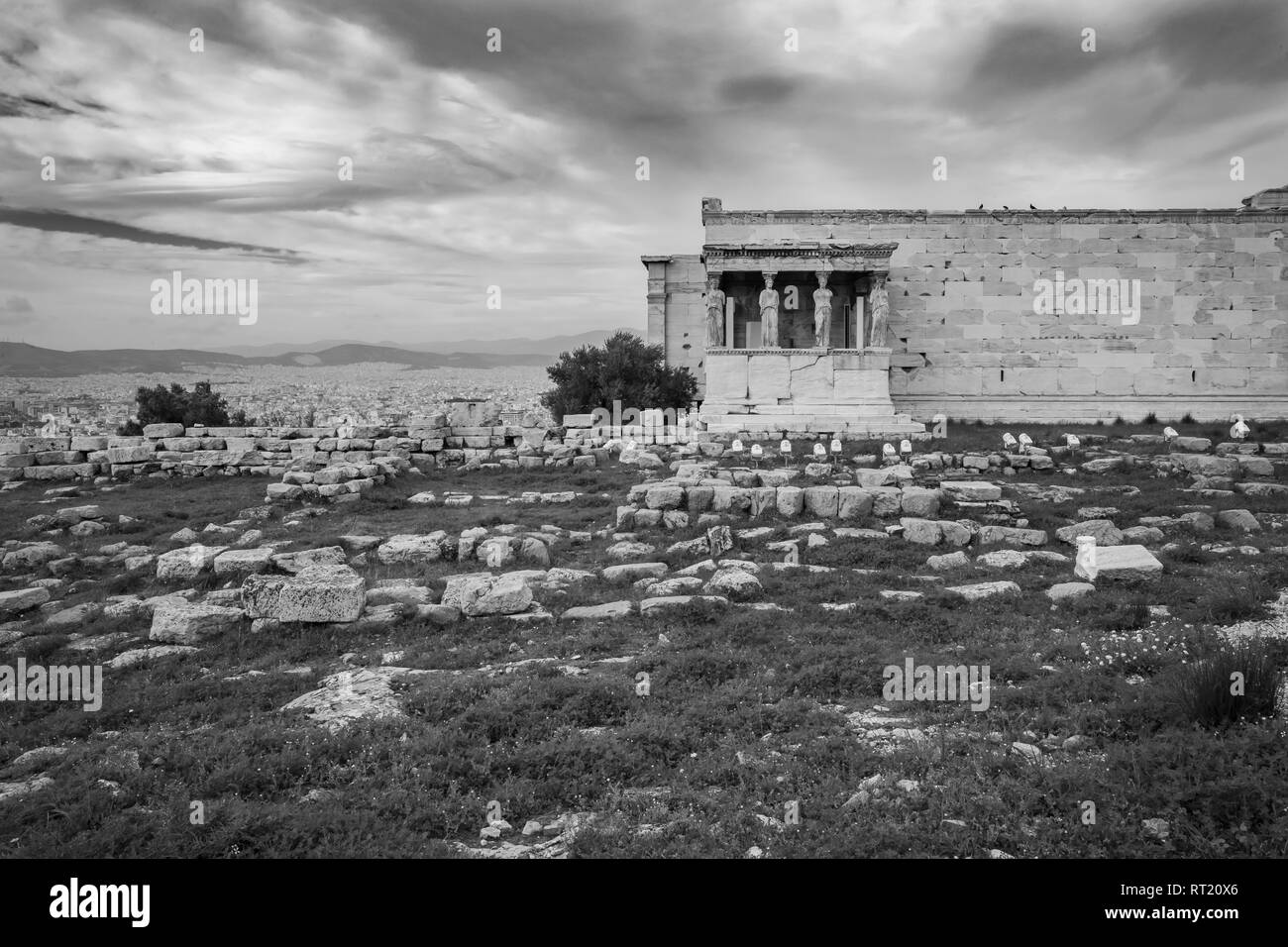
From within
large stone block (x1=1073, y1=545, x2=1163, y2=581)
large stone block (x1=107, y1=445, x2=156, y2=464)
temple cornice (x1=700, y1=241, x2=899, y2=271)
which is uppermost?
temple cornice (x1=700, y1=241, x2=899, y2=271)

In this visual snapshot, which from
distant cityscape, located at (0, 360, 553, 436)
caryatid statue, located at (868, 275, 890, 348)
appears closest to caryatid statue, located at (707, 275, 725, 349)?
caryatid statue, located at (868, 275, 890, 348)

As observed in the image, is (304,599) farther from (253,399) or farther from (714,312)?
(253,399)

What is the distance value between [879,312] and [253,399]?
3707 centimetres

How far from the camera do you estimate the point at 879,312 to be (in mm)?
28359

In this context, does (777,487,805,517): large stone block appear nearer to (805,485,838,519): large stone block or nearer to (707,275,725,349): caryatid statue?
(805,485,838,519): large stone block

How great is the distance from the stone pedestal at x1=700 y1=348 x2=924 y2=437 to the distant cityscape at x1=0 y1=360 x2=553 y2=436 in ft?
19.5

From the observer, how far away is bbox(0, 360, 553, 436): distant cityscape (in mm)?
28719

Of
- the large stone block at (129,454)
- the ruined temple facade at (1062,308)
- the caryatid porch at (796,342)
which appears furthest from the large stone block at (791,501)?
the ruined temple facade at (1062,308)

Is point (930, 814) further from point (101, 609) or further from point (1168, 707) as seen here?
point (101, 609)

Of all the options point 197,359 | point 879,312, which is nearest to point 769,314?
point 879,312

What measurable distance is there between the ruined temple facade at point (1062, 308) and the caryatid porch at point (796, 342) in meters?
0.23

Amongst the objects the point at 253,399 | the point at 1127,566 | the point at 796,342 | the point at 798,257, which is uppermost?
the point at 798,257

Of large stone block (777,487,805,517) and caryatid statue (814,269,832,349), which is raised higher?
caryatid statue (814,269,832,349)

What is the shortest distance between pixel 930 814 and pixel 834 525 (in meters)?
8.13
